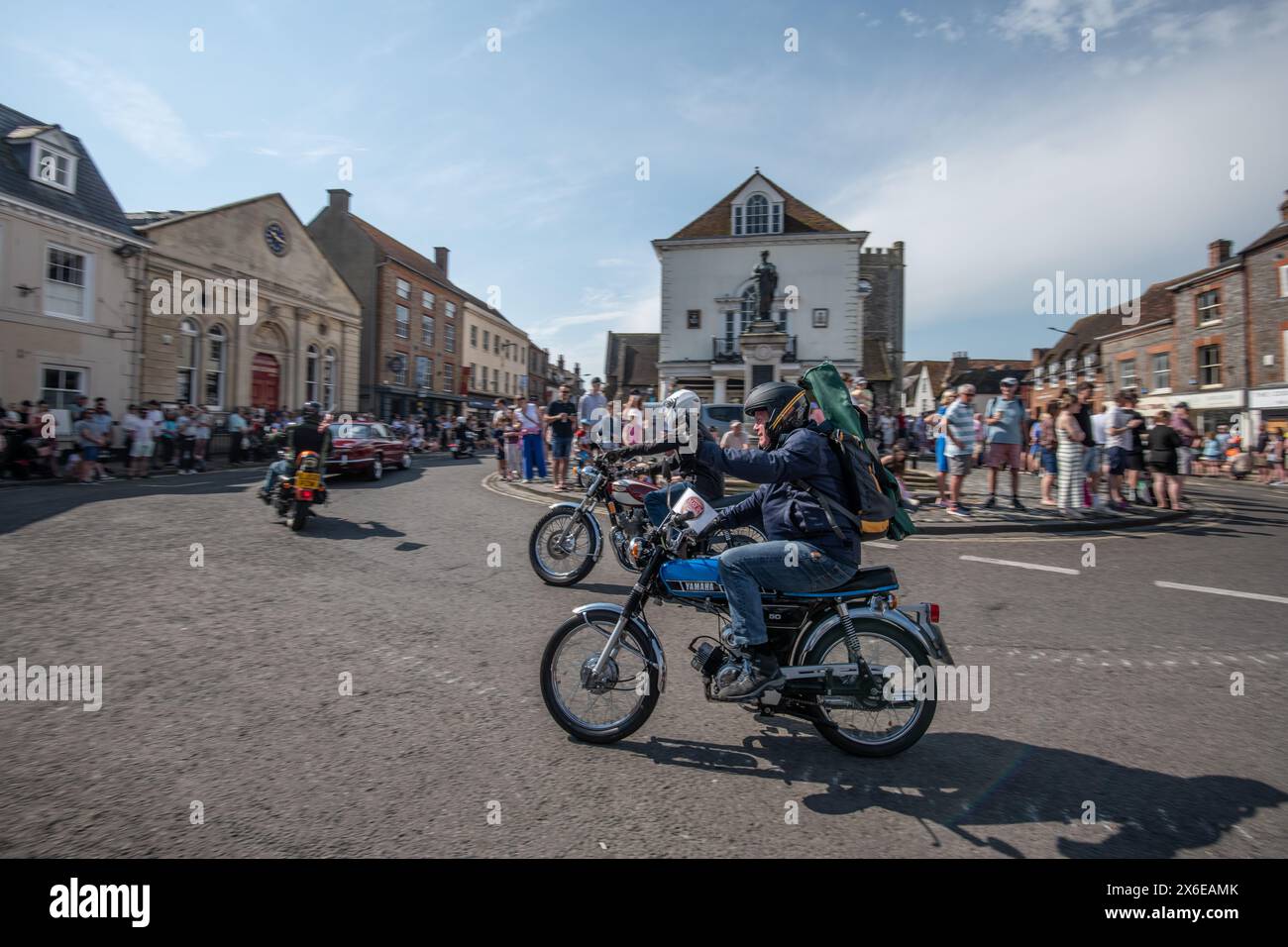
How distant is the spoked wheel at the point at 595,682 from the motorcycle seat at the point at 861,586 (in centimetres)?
83

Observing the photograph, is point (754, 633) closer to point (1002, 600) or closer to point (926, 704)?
point (926, 704)

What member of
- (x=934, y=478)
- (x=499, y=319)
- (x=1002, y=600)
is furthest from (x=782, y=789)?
(x=499, y=319)

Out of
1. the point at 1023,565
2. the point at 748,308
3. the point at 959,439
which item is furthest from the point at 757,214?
the point at 1023,565

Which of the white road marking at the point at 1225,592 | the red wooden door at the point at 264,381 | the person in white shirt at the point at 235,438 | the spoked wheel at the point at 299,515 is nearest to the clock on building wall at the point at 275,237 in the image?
the red wooden door at the point at 264,381

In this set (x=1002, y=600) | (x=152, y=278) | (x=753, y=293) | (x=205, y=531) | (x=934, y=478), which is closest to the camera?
(x=1002, y=600)

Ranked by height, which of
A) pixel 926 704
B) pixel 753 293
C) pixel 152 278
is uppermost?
pixel 753 293

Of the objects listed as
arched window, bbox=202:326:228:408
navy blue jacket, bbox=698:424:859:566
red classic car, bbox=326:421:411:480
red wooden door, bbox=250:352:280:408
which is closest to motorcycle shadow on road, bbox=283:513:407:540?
red classic car, bbox=326:421:411:480

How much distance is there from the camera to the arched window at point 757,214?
114 ft

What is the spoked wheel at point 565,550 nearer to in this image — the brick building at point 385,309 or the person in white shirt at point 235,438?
the person in white shirt at point 235,438

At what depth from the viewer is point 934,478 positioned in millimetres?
15516

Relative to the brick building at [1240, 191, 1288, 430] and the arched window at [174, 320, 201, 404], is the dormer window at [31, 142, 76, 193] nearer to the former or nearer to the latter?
the arched window at [174, 320, 201, 404]

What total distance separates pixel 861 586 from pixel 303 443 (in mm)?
8387
